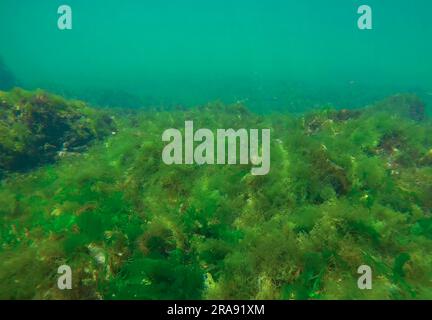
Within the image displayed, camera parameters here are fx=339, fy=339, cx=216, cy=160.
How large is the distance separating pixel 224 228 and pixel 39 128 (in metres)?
7.73

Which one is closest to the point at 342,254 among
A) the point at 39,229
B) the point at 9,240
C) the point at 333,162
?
the point at 333,162

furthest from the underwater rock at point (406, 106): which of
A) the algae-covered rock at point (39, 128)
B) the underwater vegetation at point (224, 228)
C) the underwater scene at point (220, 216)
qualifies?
the algae-covered rock at point (39, 128)

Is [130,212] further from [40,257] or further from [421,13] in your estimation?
[421,13]

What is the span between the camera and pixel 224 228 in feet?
15.0

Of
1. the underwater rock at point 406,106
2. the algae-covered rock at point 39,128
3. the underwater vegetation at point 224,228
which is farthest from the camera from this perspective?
the underwater rock at point 406,106

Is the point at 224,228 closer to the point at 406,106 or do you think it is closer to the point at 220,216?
the point at 220,216

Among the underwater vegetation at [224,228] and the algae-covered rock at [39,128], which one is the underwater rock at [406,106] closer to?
the underwater vegetation at [224,228]

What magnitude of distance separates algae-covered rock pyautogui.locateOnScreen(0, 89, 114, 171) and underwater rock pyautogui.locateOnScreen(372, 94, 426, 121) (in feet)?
39.7

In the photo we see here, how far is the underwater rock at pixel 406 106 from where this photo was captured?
1516cm

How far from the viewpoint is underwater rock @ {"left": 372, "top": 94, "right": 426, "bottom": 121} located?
15.2 meters

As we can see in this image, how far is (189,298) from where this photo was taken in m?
3.65

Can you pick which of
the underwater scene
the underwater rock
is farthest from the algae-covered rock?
the underwater rock

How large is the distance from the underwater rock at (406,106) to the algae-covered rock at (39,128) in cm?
1210

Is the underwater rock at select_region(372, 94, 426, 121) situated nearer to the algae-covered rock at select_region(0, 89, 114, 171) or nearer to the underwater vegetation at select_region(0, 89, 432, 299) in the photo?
the underwater vegetation at select_region(0, 89, 432, 299)
